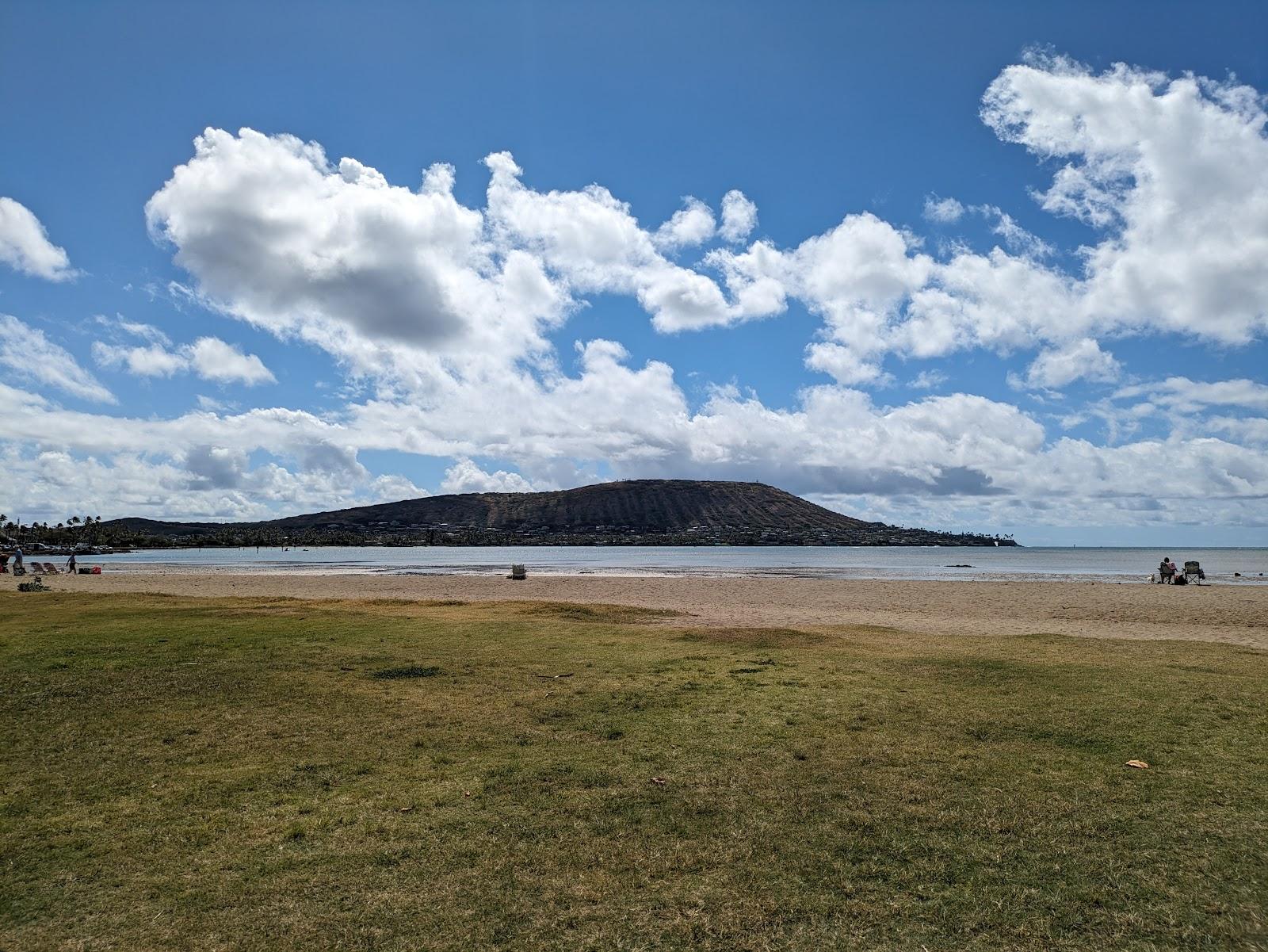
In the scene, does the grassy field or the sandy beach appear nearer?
the grassy field

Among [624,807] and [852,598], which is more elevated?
[624,807]

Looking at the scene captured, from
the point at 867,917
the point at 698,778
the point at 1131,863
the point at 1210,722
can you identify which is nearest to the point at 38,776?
the point at 698,778

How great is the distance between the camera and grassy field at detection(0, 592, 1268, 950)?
5.14 metres

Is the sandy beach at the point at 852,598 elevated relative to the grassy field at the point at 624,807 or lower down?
lower down

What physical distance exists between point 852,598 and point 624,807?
41.4 meters

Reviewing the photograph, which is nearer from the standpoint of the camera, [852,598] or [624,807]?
[624,807]

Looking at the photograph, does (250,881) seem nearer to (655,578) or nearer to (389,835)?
(389,835)

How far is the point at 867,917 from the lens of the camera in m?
5.18

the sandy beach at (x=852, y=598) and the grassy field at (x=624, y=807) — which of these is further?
the sandy beach at (x=852, y=598)

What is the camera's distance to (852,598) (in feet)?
151

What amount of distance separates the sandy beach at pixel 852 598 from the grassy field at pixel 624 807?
50.4 ft

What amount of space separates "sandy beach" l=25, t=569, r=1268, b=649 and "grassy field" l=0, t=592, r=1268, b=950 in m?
15.4

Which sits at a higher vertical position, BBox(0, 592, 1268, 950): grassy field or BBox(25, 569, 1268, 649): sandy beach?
BBox(0, 592, 1268, 950): grassy field

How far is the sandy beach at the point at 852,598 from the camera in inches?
1150
